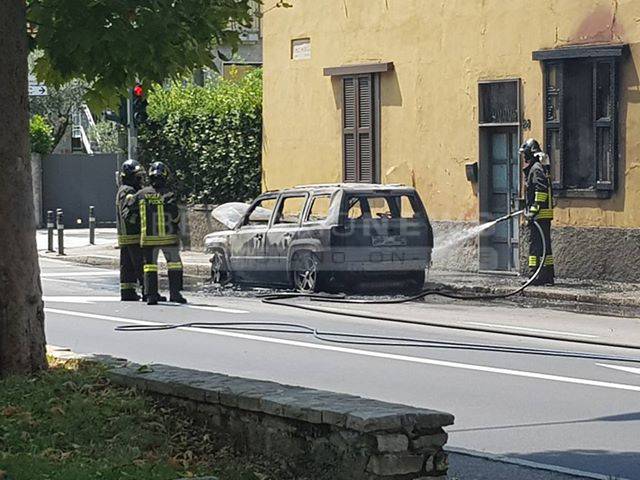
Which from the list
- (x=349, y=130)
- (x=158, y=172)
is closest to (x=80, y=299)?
(x=158, y=172)

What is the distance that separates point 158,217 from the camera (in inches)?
731

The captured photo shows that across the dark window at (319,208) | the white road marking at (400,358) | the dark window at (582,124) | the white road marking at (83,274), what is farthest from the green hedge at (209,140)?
the white road marking at (400,358)

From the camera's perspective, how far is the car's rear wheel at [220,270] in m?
21.9

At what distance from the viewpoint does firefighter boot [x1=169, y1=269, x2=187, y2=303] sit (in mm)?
18969

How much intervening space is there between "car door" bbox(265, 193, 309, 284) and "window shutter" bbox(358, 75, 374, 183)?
4817 mm

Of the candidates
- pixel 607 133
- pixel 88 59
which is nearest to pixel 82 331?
pixel 88 59

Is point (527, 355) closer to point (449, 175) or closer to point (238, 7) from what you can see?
point (238, 7)

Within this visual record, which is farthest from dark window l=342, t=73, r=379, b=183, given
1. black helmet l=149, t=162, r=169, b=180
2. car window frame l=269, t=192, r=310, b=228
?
black helmet l=149, t=162, r=169, b=180

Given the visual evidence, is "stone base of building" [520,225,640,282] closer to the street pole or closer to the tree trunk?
the street pole

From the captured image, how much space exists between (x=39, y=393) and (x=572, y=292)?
39.4 ft

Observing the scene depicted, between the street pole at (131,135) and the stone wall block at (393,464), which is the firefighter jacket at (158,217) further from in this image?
the stone wall block at (393,464)

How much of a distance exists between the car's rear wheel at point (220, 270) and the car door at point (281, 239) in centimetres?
117

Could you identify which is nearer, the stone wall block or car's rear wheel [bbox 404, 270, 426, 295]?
the stone wall block

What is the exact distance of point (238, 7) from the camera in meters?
11.1
